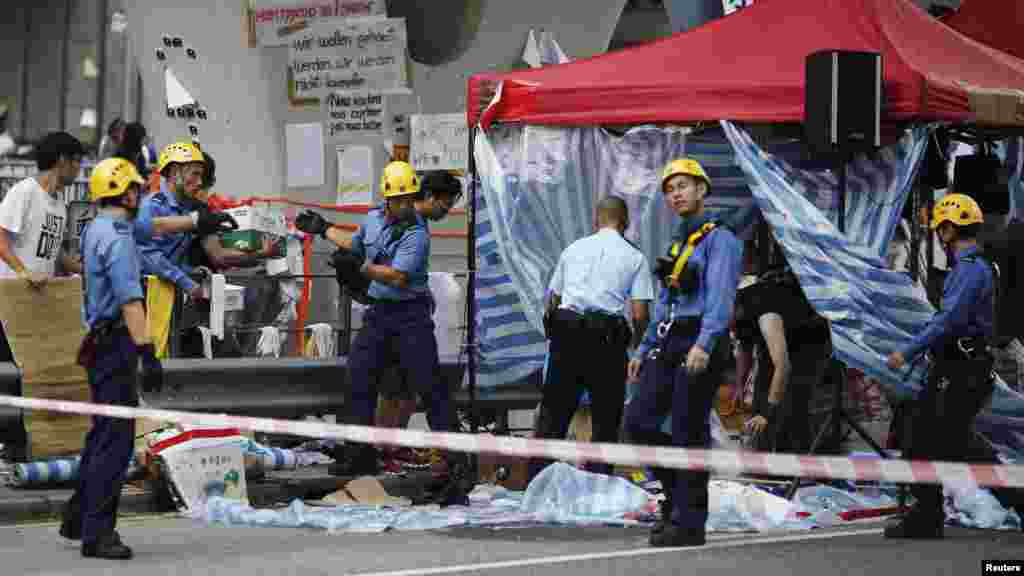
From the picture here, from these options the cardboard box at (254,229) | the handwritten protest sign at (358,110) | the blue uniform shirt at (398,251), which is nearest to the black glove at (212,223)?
the blue uniform shirt at (398,251)

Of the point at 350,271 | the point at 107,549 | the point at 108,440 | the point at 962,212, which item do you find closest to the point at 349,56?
the point at 350,271

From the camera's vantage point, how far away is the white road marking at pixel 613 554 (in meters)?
9.58

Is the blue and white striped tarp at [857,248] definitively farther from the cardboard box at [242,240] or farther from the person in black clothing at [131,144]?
the person in black clothing at [131,144]

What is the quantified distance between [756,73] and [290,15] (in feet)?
20.5

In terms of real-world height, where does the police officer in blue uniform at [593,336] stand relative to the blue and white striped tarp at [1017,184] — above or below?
below

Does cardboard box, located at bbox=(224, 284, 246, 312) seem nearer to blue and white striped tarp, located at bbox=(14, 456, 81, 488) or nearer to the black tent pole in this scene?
the black tent pole

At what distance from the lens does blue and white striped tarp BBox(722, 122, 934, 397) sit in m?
13.1

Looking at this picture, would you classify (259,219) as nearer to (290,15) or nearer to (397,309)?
(397,309)

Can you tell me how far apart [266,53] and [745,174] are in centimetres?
655

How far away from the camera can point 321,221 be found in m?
13.0

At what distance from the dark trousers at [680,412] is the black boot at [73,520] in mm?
2940

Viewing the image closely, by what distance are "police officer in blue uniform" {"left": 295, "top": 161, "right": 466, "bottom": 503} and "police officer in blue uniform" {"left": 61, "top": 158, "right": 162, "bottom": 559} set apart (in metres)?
2.55

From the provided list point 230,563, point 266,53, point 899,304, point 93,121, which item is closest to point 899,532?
point 899,304

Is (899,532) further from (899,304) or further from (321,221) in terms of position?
(321,221)
